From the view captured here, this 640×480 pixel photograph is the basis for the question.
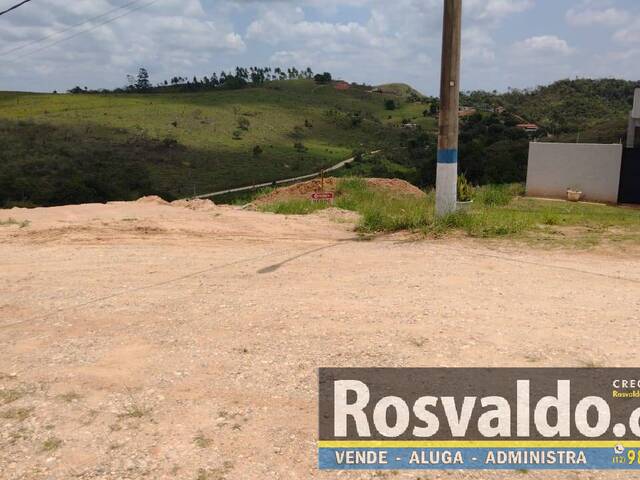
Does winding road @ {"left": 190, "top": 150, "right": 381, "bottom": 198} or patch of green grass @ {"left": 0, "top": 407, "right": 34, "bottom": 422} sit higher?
patch of green grass @ {"left": 0, "top": 407, "right": 34, "bottom": 422}

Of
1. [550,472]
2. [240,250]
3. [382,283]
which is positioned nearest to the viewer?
[550,472]

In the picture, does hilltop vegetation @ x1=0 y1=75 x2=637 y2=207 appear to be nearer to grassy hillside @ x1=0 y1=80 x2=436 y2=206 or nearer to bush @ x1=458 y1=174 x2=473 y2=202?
grassy hillside @ x1=0 y1=80 x2=436 y2=206

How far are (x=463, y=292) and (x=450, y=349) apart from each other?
5.47ft

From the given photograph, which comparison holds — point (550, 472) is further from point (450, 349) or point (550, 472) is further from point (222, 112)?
point (222, 112)

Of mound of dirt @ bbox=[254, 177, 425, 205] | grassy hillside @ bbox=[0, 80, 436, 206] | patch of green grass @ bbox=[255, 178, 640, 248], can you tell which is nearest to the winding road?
grassy hillside @ bbox=[0, 80, 436, 206]

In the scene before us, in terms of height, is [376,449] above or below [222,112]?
below

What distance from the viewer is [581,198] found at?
65.0 feet

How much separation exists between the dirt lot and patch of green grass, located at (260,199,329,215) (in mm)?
3487

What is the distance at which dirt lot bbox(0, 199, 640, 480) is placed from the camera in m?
3.65

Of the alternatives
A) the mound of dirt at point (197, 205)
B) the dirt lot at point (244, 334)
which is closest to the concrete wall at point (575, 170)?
the mound of dirt at point (197, 205)

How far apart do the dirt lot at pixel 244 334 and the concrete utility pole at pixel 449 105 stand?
1413 millimetres

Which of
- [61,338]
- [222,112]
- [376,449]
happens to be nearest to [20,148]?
[222,112]

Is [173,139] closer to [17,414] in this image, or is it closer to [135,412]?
[17,414]

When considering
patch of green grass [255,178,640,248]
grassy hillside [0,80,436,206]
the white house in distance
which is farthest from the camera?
grassy hillside [0,80,436,206]
